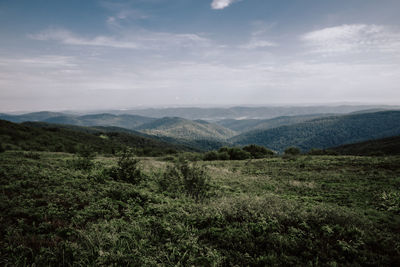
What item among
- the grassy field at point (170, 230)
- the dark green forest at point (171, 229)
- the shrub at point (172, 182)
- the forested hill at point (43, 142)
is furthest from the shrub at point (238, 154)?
the grassy field at point (170, 230)

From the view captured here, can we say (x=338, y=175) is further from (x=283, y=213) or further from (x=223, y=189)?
(x=283, y=213)

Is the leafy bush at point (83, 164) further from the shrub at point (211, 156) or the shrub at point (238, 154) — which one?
the shrub at point (238, 154)

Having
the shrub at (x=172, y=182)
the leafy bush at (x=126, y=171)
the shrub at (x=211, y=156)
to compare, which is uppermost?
the leafy bush at (x=126, y=171)

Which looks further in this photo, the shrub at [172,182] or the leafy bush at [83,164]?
the leafy bush at [83,164]

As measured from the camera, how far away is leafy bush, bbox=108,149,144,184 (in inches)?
535

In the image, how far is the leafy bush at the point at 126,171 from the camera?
1359 centimetres

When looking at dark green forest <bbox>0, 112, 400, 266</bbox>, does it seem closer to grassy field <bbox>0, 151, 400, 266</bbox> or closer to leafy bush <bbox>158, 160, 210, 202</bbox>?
grassy field <bbox>0, 151, 400, 266</bbox>

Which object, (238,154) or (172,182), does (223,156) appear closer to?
(238,154)

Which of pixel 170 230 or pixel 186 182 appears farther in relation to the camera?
pixel 186 182

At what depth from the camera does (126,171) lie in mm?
13898

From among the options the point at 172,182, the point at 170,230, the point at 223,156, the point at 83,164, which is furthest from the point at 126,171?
the point at 223,156

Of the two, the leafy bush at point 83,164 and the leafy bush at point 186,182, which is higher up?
the leafy bush at point 83,164

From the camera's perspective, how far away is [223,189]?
1395 cm

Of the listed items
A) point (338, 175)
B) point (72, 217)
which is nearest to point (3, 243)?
point (72, 217)
